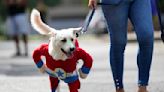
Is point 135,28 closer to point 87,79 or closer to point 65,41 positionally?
point 65,41

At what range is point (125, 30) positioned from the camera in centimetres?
758

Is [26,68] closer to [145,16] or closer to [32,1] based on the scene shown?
[145,16]

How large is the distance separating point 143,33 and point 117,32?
1.16 feet

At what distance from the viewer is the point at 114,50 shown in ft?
24.9

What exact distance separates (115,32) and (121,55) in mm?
254

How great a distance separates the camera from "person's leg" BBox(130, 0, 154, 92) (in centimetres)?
731

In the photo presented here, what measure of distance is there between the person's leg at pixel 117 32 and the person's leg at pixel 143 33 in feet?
0.35

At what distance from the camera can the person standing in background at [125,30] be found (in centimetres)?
735

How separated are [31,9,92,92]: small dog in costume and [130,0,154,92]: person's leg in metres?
0.59

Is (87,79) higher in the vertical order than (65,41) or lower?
lower

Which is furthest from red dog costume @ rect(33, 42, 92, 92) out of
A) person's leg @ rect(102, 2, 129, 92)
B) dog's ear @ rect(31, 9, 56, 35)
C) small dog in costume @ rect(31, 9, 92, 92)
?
person's leg @ rect(102, 2, 129, 92)

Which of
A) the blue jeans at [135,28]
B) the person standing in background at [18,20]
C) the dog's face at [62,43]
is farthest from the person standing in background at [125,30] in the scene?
the person standing in background at [18,20]

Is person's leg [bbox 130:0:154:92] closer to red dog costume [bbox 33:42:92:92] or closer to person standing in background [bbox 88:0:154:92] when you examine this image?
person standing in background [bbox 88:0:154:92]

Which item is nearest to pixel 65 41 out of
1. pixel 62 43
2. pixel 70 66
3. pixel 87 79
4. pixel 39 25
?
pixel 62 43
